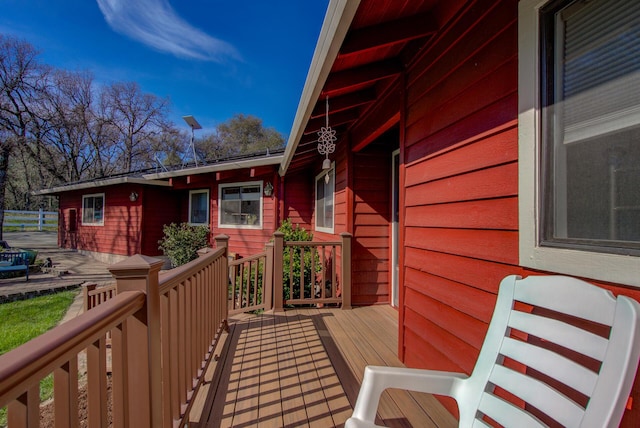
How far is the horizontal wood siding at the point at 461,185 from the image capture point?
1.34m

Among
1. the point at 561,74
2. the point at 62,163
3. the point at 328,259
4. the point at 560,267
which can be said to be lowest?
the point at 328,259

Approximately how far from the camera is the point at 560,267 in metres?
1.04

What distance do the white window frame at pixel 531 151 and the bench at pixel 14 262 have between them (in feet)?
32.0

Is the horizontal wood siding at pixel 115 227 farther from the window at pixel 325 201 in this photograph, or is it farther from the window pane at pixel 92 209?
the window at pixel 325 201

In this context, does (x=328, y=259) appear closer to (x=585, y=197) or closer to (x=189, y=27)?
(x=585, y=197)

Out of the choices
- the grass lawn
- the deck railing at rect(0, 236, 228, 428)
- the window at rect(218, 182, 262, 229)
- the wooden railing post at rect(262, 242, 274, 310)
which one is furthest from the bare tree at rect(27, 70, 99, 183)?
the deck railing at rect(0, 236, 228, 428)

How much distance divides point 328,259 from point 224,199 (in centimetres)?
398

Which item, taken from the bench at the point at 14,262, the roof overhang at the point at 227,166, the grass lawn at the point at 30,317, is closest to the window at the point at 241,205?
the roof overhang at the point at 227,166

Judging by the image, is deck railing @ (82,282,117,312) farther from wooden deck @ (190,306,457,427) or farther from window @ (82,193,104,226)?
window @ (82,193,104,226)

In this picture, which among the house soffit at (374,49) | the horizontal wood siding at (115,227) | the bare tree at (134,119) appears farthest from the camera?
the bare tree at (134,119)

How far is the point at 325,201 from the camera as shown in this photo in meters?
5.36

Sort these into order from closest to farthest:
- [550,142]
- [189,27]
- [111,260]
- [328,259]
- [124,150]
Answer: [550,142] → [328,259] → [111,260] → [189,27] → [124,150]

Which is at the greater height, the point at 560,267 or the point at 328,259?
the point at 560,267

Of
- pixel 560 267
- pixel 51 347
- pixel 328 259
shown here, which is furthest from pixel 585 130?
pixel 328 259
